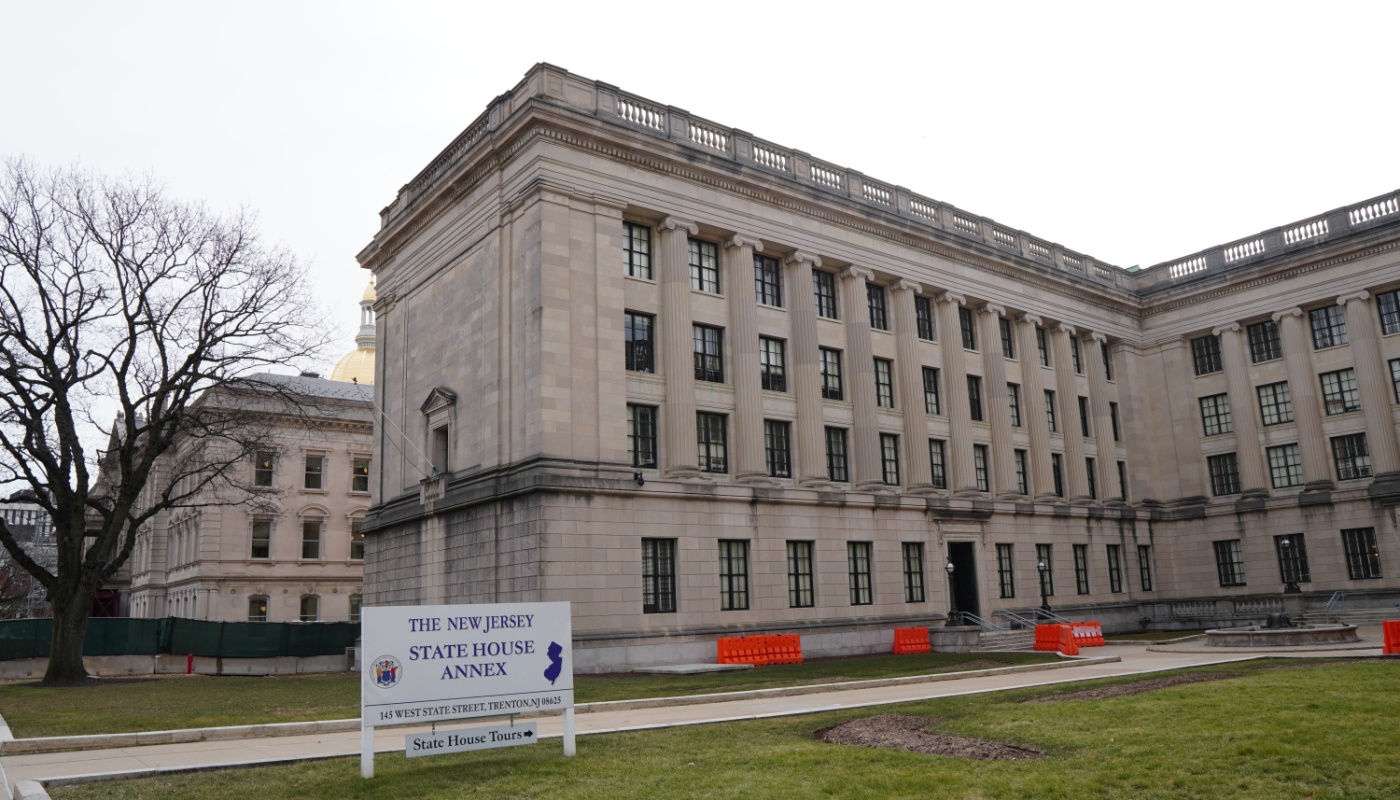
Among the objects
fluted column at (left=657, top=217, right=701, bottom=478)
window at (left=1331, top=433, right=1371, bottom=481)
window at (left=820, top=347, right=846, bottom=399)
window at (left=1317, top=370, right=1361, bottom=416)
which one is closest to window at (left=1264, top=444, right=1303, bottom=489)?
window at (left=1331, top=433, right=1371, bottom=481)

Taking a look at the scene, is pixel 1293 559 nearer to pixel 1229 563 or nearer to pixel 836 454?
pixel 1229 563

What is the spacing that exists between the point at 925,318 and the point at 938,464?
6298mm

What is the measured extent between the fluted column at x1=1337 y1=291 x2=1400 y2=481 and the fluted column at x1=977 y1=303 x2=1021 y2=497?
→ 15737 mm

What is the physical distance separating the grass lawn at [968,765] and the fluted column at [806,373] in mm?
20534

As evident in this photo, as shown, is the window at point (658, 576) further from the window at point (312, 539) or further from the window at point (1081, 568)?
the window at point (312, 539)

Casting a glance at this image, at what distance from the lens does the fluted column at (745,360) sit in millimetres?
33844

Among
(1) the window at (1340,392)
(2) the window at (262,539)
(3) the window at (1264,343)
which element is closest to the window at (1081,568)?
(1) the window at (1340,392)

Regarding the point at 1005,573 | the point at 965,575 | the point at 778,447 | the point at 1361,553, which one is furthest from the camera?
the point at 1361,553

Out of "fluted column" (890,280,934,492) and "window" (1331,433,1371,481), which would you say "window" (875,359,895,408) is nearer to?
"fluted column" (890,280,934,492)

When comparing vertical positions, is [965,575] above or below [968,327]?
below

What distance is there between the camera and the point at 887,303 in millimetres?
41031

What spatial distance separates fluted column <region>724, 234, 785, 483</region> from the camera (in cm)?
3384

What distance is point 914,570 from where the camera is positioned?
125 ft

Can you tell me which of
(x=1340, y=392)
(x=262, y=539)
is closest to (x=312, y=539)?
(x=262, y=539)
